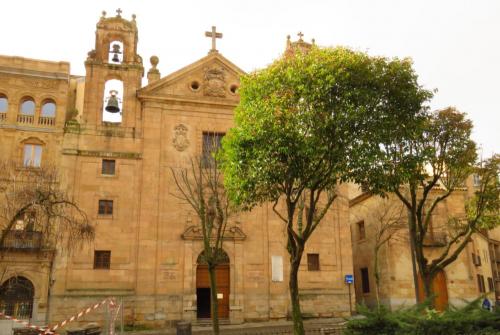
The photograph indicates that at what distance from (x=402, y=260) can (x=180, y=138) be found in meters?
16.0

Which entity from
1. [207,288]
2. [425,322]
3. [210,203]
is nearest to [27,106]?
[210,203]

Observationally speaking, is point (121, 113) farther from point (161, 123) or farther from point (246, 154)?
point (246, 154)

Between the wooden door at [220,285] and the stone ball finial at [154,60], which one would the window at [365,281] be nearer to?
the wooden door at [220,285]

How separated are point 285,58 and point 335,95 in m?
2.56

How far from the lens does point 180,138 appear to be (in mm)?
29500

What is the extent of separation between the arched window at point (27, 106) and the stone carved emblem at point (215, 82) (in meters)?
9.88

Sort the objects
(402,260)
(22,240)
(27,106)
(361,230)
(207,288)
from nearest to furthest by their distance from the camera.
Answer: (22,240)
(207,288)
(27,106)
(402,260)
(361,230)

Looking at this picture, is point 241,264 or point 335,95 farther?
point 241,264

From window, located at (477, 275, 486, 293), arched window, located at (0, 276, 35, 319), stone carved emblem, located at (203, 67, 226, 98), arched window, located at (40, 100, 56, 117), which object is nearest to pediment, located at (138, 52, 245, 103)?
stone carved emblem, located at (203, 67, 226, 98)

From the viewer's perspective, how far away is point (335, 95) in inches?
628

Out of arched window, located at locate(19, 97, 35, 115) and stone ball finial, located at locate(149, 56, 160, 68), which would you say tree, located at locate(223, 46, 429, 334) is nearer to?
stone ball finial, located at locate(149, 56, 160, 68)

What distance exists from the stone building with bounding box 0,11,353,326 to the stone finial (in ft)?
0.32

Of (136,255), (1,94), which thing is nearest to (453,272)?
(136,255)

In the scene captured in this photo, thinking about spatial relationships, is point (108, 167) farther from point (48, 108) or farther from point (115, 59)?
point (115, 59)
